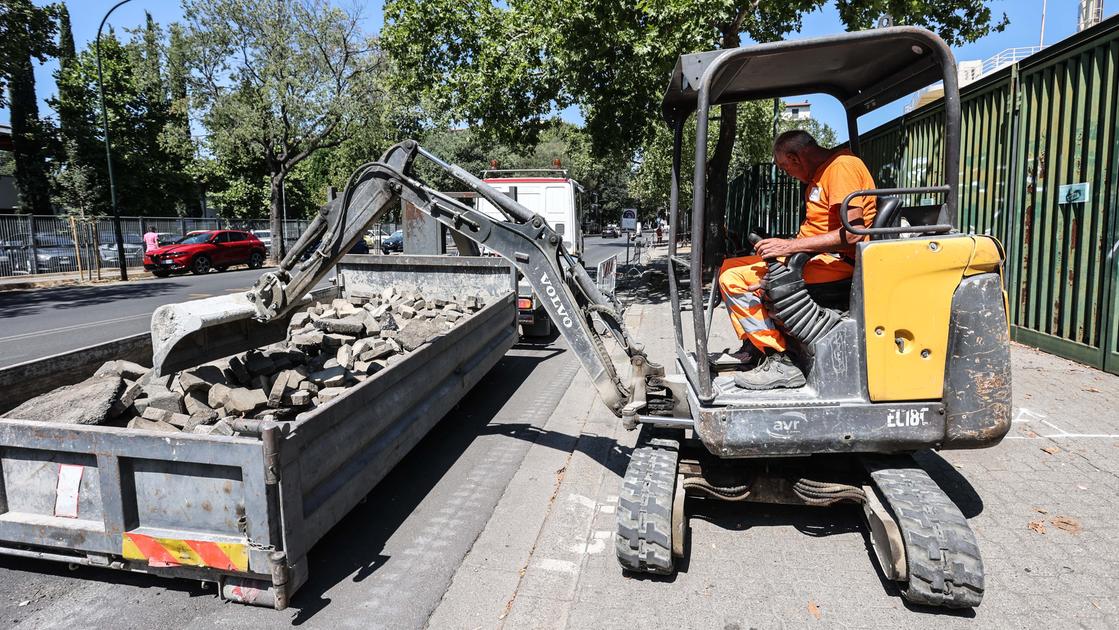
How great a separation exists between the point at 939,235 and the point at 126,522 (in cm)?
427

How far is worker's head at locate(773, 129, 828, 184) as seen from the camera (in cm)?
410

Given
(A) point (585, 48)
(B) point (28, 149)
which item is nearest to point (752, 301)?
(A) point (585, 48)

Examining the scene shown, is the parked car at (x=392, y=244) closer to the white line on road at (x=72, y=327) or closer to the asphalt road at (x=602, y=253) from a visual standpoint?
the asphalt road at (x=602, y=253)

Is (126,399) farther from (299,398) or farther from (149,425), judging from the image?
(299,398)

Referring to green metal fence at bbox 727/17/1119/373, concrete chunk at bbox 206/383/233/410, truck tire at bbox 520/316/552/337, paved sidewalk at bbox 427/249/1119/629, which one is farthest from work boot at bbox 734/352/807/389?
truck tire at bbox 520/316/552/337

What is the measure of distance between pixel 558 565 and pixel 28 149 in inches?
1700

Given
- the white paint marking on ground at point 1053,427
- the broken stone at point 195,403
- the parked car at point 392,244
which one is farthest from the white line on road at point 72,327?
the parked car at point 392,244

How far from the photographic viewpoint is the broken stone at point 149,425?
3921 millimetres

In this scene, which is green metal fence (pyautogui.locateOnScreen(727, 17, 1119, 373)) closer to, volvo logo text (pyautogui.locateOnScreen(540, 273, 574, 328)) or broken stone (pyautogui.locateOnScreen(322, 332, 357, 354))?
volvo logo text (pyautogui.locateOnScreen(540, 273, 574, 328))

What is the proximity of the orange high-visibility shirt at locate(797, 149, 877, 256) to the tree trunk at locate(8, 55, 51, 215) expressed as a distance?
42532 millimetres

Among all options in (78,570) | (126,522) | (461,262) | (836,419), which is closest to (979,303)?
(836,419)

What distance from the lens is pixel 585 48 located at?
1294 centimetres

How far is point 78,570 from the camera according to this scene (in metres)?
3.74

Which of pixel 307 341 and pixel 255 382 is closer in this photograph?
pixel 255 382
